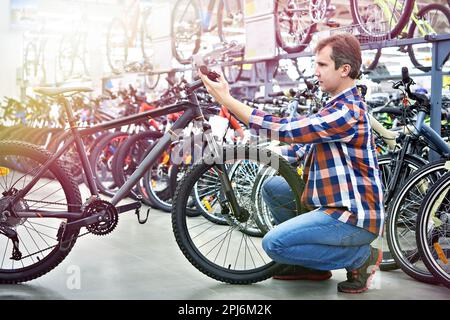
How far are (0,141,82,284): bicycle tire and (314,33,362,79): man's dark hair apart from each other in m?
1.35

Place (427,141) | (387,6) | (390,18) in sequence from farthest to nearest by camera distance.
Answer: (387,6)
(390,18)
(427,141)

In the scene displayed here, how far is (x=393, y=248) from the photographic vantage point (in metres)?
3.05

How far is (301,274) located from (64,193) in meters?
1.21

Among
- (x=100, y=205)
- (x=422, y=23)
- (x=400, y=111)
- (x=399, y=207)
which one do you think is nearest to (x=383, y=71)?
(x=422, y=23)

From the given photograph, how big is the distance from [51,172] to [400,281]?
177 cm

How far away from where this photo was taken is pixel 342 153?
2578 millimetres

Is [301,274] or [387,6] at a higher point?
[387,6]

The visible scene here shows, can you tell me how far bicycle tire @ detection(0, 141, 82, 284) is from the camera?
2.86 m

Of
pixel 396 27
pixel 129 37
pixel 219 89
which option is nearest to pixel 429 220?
pixel 219 89

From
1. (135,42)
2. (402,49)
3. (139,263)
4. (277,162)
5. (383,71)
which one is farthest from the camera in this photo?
(135,42)

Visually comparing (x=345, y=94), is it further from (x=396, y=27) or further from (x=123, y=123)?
(x=396, y=27)

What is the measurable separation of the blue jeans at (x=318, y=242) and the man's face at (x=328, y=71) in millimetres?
543
